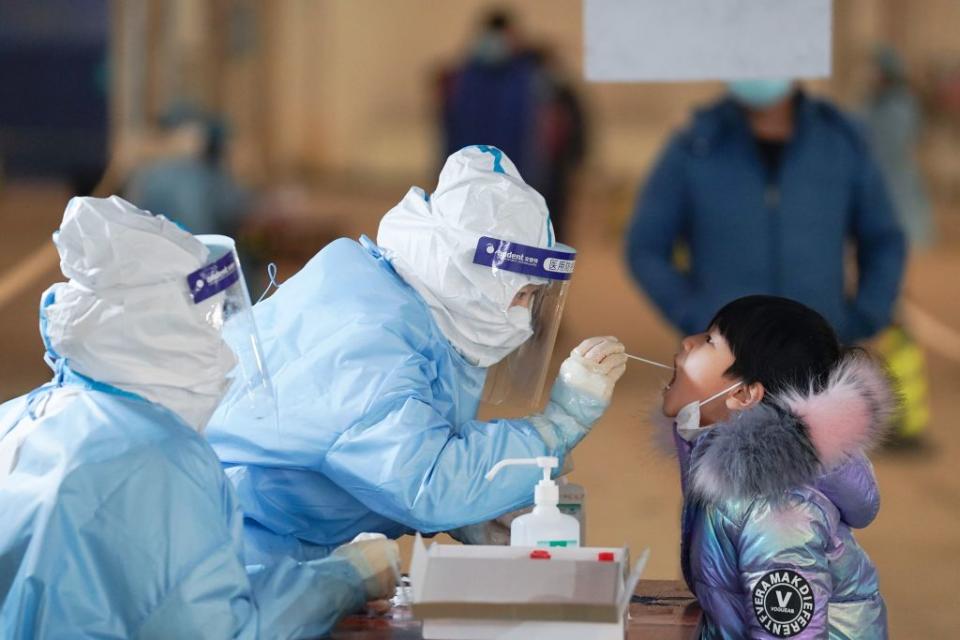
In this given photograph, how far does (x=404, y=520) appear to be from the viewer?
243cm

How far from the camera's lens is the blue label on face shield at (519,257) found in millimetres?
2562

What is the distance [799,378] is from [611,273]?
31.3ft

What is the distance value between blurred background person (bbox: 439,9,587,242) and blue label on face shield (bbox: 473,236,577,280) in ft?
18.4

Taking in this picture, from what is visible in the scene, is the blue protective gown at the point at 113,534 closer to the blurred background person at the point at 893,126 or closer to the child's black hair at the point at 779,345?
the child's black hair at the point at 779,345

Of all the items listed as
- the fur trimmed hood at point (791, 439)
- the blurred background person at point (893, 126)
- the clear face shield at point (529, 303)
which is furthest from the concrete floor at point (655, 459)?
the blurred background person at point (893, 126)

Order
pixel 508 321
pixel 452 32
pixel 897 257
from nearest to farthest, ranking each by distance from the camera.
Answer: pixel 508 321 → pixel 897 257 → pixel 452 32

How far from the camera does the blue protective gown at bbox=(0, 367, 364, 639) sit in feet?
6.61

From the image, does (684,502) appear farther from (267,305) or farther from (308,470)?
(267,305)

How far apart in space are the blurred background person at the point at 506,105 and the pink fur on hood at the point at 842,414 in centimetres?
601

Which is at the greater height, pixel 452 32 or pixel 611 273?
pixel 452 32

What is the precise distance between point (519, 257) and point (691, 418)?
1.37 feet

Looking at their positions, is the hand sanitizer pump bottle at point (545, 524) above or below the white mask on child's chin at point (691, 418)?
below

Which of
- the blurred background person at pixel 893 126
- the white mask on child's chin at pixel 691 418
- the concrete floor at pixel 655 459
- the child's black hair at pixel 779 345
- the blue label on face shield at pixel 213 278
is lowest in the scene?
the concrete floor at pixel 655 459

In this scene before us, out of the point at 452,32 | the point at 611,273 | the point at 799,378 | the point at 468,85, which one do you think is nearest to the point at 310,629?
the point at 799,378
